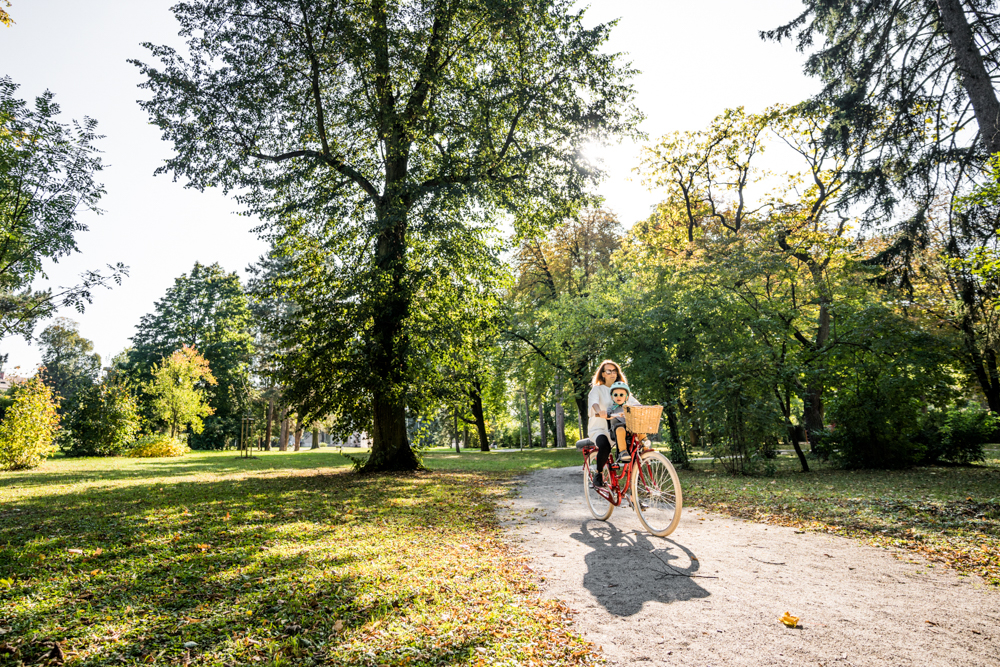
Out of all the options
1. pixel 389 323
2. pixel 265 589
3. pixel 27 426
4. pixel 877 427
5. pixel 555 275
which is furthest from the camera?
pixel 555 275

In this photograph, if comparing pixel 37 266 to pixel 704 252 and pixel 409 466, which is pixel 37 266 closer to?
pixel 409 466

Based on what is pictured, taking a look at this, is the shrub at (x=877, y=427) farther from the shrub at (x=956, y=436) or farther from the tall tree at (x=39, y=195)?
the tall tree at (x=39, y=195)

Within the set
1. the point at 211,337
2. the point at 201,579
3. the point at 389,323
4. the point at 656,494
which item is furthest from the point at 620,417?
the point at 211,337

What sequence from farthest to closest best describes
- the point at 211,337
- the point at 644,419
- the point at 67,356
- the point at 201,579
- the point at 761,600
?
1. the point at 67,356
2. the point at 211,337
3. the point at 644,419
4. the point at 201,579
5. the point at 761,600

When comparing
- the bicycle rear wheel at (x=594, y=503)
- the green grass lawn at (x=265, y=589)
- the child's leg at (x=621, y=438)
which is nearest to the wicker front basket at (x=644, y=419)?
the child's leg at (x=621, y=438)

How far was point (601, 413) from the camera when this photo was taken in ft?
22.5

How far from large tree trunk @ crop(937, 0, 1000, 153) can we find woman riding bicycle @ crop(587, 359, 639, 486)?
819cm

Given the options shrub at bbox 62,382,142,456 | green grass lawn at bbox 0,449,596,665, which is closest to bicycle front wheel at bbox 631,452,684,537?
green grass lawn at bbox 0,449,596,665

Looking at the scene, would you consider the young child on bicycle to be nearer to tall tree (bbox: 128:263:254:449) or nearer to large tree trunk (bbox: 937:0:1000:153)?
large tree trunk (bbox: 937:0:1000:153)

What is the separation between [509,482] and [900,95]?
12.8 m

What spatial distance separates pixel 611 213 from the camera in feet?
101

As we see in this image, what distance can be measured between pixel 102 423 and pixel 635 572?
92.0 feet

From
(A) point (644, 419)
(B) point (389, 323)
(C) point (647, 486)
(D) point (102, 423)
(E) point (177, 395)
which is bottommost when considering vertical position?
(C) point (647, 486)

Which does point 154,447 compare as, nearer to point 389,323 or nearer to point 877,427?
point 389,323
